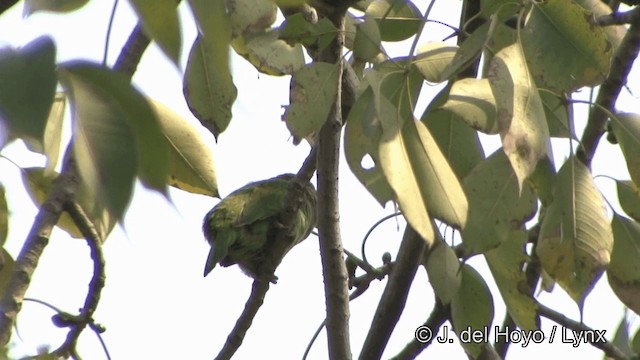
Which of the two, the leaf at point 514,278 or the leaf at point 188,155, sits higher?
the leaf at point 188,155

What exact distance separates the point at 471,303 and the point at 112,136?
1.38m

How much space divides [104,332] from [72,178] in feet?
1.62

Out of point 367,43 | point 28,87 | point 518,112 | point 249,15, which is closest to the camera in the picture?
point 28,87

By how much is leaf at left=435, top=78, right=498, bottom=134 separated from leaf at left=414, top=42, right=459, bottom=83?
20 centimetres

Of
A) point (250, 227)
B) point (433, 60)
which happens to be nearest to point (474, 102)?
point (433, 60)

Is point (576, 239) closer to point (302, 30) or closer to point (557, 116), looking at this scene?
point (557, 116)

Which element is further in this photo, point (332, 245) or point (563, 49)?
point (332, 245)

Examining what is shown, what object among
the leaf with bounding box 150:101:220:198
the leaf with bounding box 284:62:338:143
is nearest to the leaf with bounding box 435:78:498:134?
the leaf with bounding box 284:62:338:143

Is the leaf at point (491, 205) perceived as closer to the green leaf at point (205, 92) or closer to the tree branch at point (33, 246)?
the green leaf at point (205, 92)

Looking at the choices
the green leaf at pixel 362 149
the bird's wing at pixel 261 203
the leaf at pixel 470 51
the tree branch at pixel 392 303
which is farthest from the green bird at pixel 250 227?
the leaf at pixel 470 51

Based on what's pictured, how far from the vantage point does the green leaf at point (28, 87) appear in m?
0.79

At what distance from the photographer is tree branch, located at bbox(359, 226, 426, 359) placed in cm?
237

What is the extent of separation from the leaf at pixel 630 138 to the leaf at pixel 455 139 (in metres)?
0.27

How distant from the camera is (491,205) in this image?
1.56m
